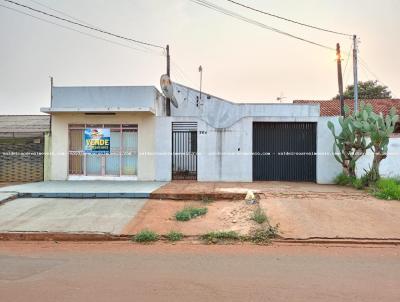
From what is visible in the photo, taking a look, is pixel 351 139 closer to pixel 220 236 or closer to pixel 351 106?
pixel 220 236

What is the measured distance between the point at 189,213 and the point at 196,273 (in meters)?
4.15

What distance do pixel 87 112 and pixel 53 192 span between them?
15.2ft

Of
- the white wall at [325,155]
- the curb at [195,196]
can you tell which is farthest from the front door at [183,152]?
the white wall at [325,155]

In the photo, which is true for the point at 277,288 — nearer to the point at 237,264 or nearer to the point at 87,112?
the point at 237,264

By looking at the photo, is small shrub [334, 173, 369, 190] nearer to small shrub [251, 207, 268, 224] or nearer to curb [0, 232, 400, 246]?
small shrub [251, 207, 268, 224]

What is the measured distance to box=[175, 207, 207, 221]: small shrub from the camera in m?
9.48

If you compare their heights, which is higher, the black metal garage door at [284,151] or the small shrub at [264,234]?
the black metal garage door at [284,151]

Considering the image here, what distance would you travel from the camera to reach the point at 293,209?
10.1 metres

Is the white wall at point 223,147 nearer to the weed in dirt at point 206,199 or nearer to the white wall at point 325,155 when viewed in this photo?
the white wall at point 325,155

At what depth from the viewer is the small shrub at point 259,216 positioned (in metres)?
9.00

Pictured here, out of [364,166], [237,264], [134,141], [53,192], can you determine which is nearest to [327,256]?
[237,264]

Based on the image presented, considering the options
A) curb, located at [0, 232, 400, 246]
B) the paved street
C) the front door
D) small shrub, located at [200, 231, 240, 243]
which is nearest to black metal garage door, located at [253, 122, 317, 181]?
the front door

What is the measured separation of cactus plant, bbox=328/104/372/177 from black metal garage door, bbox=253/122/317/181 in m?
1.17

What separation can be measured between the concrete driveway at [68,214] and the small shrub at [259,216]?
3.10 meters
